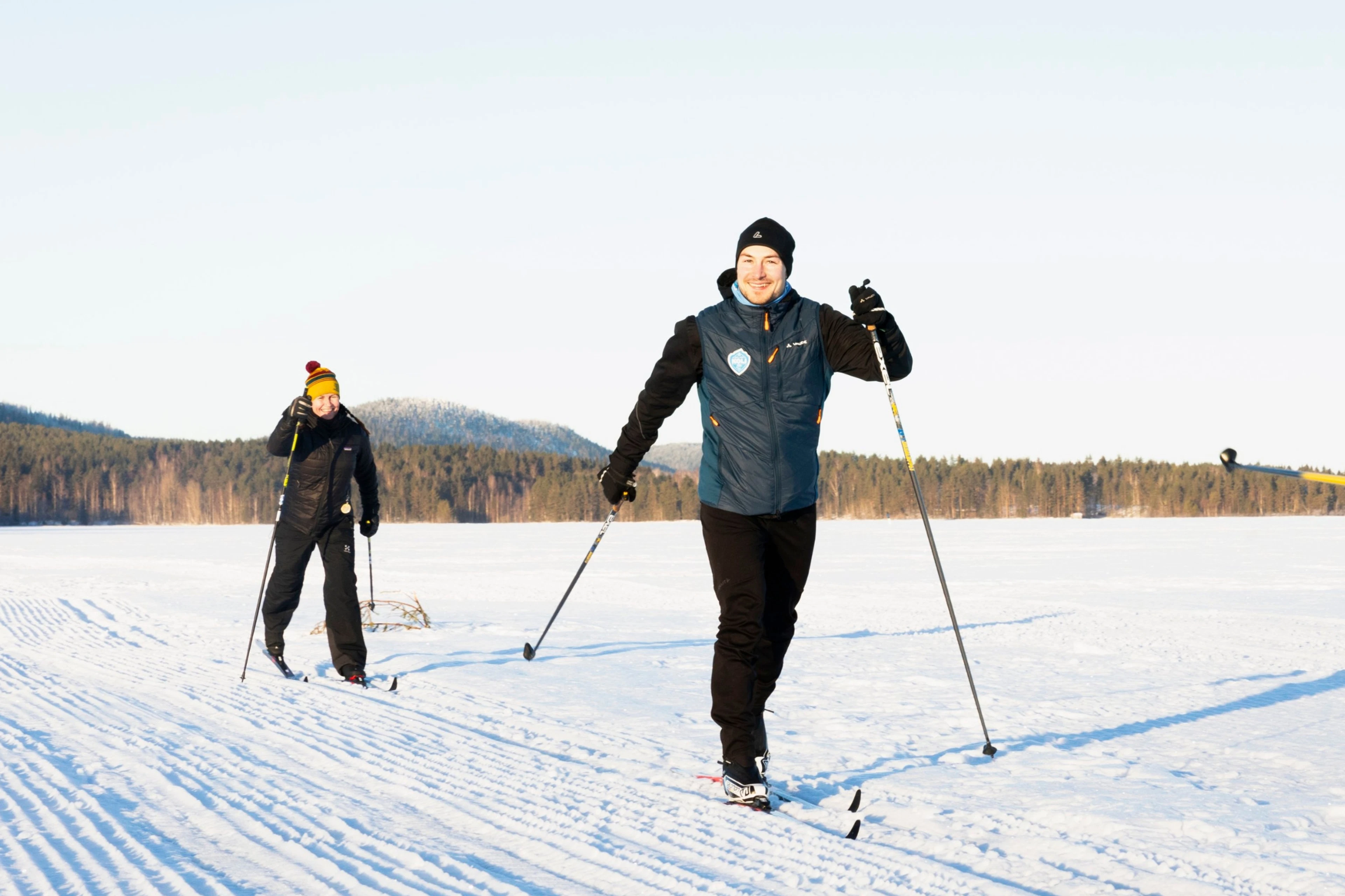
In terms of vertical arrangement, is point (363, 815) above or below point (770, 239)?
below

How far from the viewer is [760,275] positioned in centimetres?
385

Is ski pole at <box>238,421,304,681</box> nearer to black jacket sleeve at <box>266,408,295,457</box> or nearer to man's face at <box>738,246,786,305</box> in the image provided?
black jacket sleeve at <box>266,408,295,457</box>

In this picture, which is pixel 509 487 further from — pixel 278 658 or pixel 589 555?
pixel 589 555

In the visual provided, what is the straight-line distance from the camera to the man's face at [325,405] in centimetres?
A: 703

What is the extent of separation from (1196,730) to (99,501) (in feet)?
371

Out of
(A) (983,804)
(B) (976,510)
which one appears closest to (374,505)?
(A) (983,804)

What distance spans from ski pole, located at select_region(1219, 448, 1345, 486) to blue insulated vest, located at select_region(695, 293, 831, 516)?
52.1 inches

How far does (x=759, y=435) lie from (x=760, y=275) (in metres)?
0.57

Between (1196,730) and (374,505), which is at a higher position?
(374,505)

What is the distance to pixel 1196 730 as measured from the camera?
524 centimetres

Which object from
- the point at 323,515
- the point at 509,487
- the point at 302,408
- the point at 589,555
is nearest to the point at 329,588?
the point at 323,515

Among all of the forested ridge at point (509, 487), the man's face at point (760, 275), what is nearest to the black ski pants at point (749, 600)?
the man's face at point (760, 275)

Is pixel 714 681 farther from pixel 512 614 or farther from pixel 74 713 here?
pixel 512 614

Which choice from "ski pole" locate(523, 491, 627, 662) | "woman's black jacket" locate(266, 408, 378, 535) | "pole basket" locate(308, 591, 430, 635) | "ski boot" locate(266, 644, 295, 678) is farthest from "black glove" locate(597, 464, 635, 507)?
"pole basket" locate(308, 591, 430, 635)
